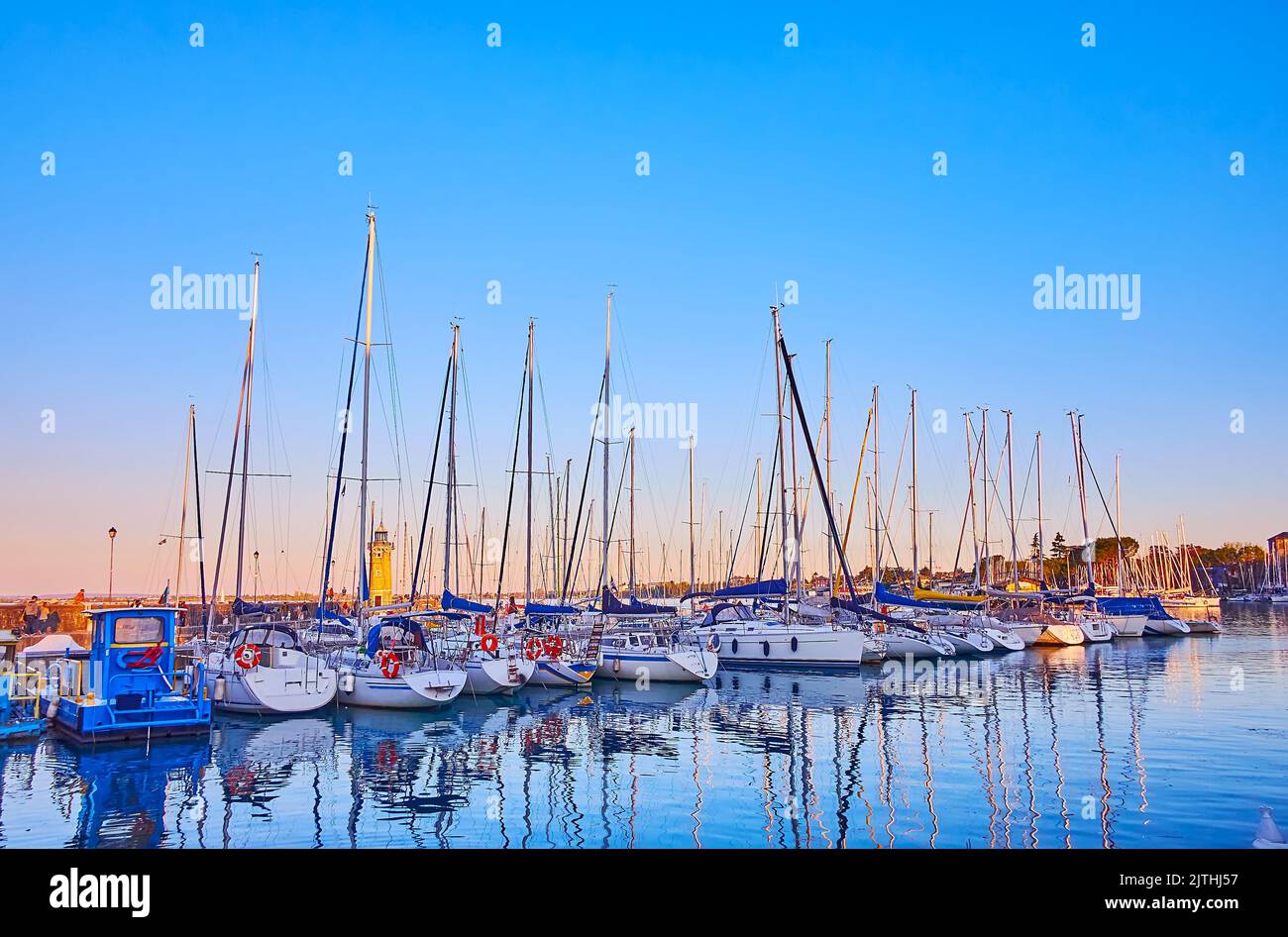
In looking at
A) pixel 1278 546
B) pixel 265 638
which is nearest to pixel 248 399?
pixel 265 638

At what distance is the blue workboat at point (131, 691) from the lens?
2508cm

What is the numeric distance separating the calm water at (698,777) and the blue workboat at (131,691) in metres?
0.75

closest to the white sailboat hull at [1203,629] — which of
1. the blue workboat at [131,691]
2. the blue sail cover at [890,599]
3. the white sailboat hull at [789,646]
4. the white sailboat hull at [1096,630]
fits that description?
the white sailboat hull at [1096,630]

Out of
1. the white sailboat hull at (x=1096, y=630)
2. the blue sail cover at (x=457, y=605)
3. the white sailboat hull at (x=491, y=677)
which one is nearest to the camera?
the white sailboat hull at (x=491, y=677)

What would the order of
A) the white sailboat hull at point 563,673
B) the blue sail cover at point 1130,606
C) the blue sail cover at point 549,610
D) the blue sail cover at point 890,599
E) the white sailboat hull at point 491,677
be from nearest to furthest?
the white sailboat hull at point 491,677, the white sailboat hull at point 563,673, the blue sail cover at point 549,610, the blue sail cover at point 890,599, the blue sail cover at point 1130,606

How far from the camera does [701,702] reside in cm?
3488

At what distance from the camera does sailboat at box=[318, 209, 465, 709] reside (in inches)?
1264

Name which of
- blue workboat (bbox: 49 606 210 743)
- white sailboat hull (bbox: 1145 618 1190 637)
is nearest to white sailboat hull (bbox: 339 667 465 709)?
blue workboat (bbox: 49 606 210 743)

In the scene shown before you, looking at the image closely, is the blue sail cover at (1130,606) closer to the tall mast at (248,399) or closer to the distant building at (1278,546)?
the tall mast at (248,399)

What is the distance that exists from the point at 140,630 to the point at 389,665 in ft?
27.3

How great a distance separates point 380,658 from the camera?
32.8 m

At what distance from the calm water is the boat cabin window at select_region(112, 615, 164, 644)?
3266 millimetres
